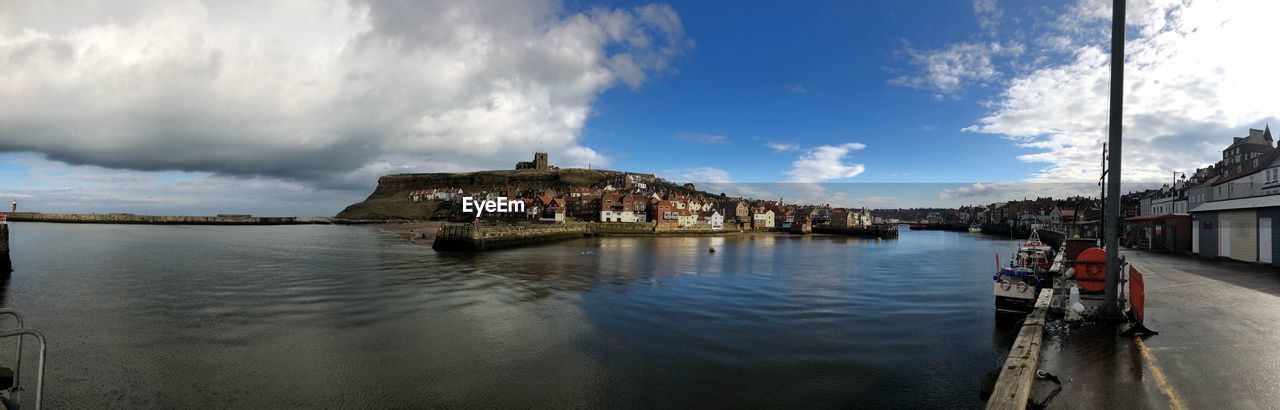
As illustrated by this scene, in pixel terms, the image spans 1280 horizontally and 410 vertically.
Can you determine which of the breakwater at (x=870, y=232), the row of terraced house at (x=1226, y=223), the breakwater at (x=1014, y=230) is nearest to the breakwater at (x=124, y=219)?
the breakwater at (x=870, y=232)

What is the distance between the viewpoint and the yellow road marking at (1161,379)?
22.3 ft

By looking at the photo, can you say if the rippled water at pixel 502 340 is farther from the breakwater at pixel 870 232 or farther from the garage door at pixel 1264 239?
the breakwater at pixel 870 232

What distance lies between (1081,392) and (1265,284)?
55.1 ft

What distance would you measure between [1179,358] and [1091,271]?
7713 millimetres

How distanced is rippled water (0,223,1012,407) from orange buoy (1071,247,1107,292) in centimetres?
277

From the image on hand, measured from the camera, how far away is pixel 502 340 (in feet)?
49.6

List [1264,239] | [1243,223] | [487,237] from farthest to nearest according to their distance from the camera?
[487,237]
[1243,223]
[1264,239]

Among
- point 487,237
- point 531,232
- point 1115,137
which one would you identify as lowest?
point 487,237

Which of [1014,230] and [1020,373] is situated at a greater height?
[1014,230]

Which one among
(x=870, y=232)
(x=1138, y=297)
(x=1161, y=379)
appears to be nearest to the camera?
(x=1161, y=379)

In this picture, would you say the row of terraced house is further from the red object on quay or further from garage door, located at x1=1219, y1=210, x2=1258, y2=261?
the red object on quay

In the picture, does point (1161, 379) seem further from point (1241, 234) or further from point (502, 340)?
point (1241, 234)

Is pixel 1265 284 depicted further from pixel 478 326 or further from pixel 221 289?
pixel 221 289

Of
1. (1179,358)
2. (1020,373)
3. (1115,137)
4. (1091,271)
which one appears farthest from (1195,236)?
(1020,373)
